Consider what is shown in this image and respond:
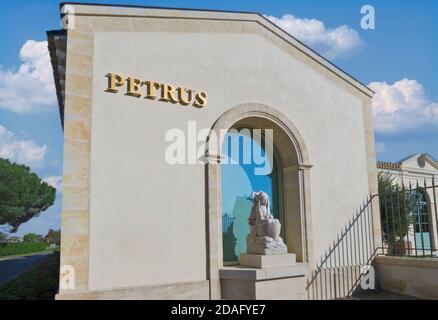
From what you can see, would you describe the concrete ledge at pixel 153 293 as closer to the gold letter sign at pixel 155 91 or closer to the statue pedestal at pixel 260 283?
the statue pedestal at pixel 260 283

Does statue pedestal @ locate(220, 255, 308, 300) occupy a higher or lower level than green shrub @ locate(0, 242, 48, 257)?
higher

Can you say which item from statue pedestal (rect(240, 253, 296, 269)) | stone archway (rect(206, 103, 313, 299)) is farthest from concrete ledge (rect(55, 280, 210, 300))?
statue pedestal (rect(240, 253, 296, 269))

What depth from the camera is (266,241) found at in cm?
723

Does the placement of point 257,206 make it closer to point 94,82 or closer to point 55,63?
point 94,82

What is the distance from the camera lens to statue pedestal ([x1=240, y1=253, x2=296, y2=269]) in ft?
23.1

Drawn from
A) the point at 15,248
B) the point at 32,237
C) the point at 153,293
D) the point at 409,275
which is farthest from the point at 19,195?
the point at 409,275

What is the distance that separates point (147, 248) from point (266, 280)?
231 centimetres

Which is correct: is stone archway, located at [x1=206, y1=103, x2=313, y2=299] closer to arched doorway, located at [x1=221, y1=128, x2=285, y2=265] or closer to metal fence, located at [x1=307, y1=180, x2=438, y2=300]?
arched doorway, located at [x1=221, y1=128, x2=285, y2=265]

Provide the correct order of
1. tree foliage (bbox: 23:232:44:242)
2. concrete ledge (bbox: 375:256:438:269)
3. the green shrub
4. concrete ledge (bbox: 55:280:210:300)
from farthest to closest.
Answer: tree foliage (bbox: 23:232:44:242) → the green shrub → concrete ledge (bbox: 375:256:438:269) → concrete ledge (bbox: 55:280:210:300)

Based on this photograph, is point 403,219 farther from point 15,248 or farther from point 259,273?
point 15,248

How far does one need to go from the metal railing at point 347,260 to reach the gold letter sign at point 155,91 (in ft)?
15.2

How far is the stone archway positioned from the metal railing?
54 centimetres

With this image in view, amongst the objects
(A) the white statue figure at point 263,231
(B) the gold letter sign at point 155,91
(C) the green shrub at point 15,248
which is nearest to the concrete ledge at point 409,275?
(A) the white statue figure at point 263,231
